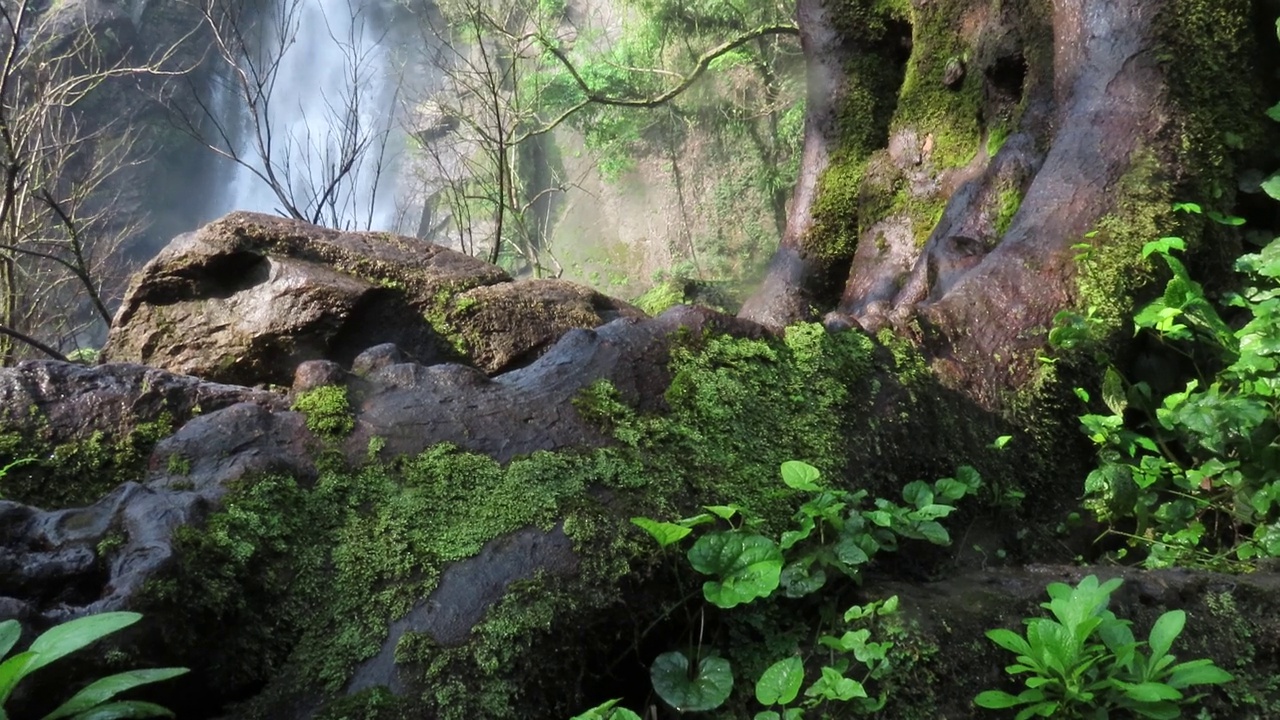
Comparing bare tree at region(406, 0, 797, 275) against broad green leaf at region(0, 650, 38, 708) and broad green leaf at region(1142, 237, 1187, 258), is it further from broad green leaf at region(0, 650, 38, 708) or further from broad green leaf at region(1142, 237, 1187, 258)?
broad green leaf at region(0, 650, 38, 708)

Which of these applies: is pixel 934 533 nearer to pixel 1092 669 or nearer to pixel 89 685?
pixel 1092 669

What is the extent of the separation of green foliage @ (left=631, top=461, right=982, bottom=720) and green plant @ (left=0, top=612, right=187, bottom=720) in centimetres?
87

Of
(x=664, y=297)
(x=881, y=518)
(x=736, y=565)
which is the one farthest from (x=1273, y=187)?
(x=664, y=297)

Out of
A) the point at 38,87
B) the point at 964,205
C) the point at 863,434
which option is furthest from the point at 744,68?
the point at 863,434

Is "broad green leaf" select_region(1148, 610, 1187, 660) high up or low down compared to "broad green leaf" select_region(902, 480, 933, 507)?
down

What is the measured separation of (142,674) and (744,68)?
Answer: 1406 cm

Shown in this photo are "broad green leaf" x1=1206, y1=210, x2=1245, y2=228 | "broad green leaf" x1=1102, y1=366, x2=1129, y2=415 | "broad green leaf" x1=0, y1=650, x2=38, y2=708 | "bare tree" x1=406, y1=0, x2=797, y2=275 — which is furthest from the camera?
"bare tree" x1=406, y1=0, x2=797, y2=275

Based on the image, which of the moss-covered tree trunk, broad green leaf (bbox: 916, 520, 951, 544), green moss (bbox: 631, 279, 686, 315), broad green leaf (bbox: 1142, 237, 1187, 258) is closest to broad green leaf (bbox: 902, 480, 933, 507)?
broad green leaf (bbox: 916, 520, 951, 544)

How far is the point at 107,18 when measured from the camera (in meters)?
20.7

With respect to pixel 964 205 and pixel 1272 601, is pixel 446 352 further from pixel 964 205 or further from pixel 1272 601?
pixel 1272 601

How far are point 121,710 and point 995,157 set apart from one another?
3864 mm

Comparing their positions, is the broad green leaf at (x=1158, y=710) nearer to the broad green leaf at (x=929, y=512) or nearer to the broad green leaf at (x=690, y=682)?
the broad green leaf at (x=929, y=512)

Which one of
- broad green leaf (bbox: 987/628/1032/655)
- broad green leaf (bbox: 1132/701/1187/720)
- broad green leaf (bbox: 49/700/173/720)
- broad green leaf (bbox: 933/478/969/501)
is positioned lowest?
broad green leaf (bbox: 1132/701/1187/720)

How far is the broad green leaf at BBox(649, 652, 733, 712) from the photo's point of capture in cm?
166
